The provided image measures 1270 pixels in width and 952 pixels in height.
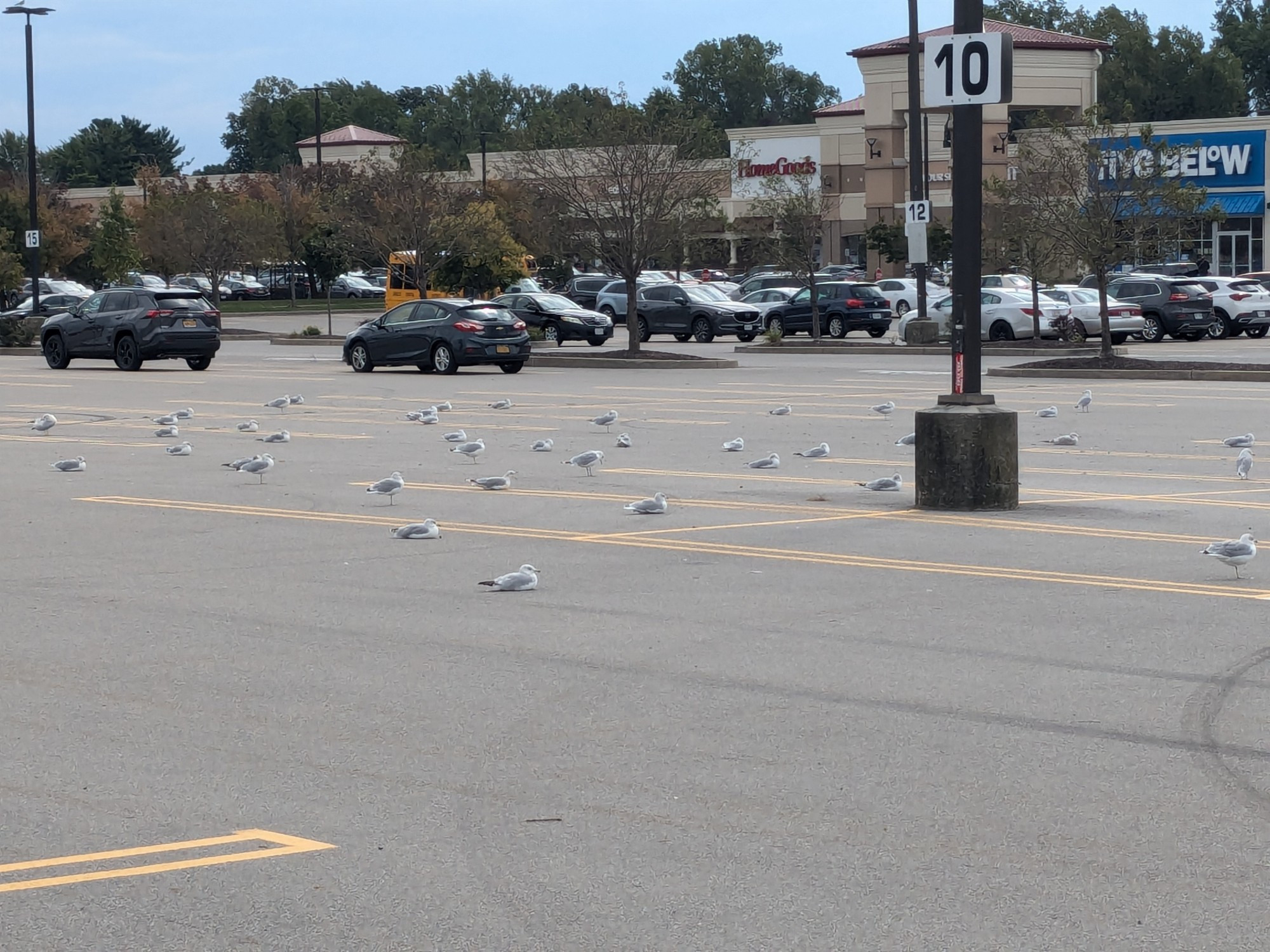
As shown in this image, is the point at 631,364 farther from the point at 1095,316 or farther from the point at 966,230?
the point at 966,230

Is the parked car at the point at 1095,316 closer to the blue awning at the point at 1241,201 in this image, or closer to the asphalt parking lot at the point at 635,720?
the asphalt parking lot at the point at 635,720

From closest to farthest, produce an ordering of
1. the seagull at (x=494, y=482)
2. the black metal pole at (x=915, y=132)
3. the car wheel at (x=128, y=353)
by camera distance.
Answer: the seagull at (x=494, y=482), the car wheel at (x=128, y=353), the black metal pole at (x=915, y=132)

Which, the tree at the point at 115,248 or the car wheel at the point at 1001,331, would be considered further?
the tree at the point at 115,248

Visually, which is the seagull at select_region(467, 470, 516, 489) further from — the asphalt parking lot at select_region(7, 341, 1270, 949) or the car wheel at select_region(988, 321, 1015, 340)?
the car wheel at select_region(988, 321, 1015, 340)

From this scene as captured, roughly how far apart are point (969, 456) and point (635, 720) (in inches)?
256

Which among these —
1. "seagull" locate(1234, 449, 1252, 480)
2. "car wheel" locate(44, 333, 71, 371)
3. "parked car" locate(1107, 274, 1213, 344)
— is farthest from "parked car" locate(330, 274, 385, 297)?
"seagull" locate(1234, 449, 1252, 480)

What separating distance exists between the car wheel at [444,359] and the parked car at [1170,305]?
17179mm

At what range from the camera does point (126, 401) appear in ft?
87.9

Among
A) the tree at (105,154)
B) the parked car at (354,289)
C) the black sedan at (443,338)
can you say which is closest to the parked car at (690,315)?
the black sedan at (443,338)

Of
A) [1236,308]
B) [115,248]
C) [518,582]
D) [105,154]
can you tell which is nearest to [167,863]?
[518,582]

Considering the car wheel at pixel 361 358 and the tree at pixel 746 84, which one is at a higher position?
the tree at pixel 746 84

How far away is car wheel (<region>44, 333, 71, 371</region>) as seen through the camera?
121 ft

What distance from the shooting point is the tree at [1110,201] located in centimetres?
3062

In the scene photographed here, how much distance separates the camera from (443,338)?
3294 centimetres
